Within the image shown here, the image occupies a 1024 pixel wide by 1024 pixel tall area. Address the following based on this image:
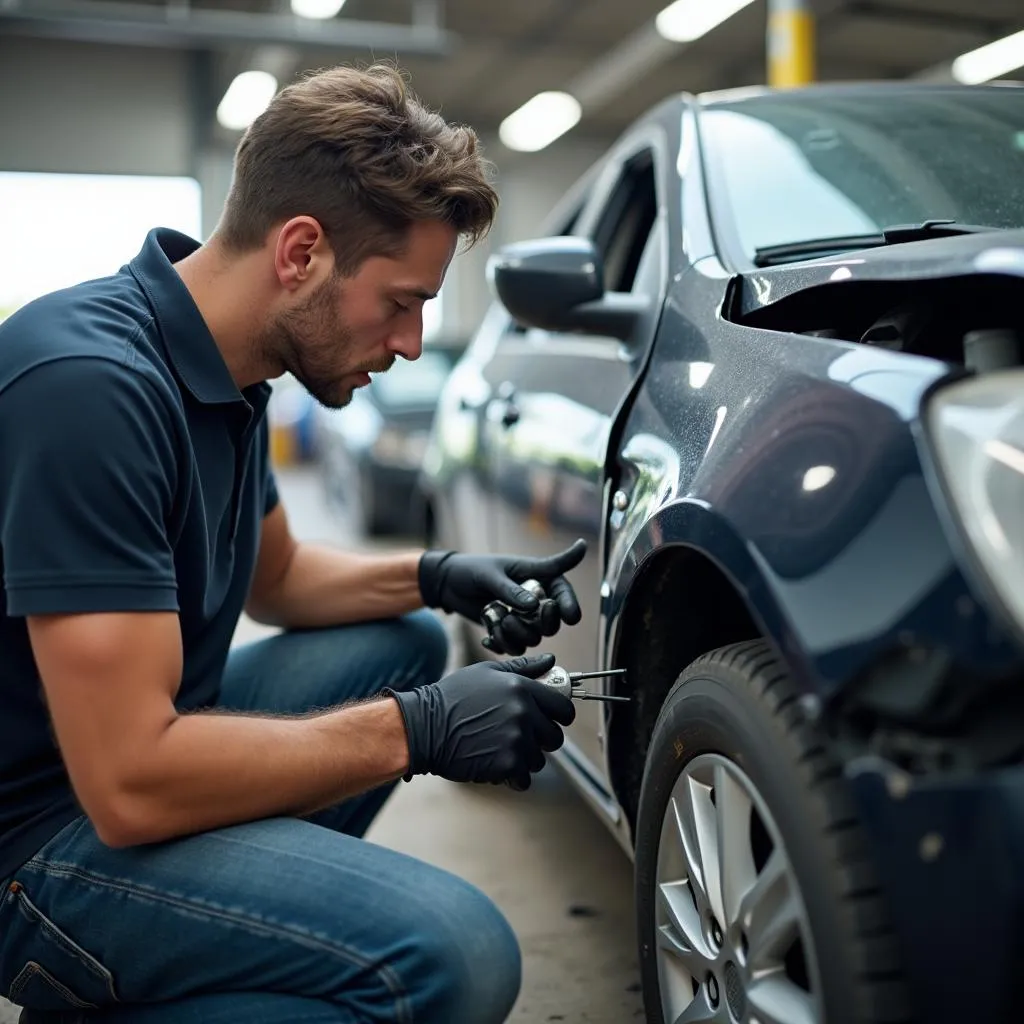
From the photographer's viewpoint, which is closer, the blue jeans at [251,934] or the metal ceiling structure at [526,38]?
the blue jeans at [251,934]

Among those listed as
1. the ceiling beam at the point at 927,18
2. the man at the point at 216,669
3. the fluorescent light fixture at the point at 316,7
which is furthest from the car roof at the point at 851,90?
the ceiling beam at the point at 927,18

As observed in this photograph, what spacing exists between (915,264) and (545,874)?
1.54m

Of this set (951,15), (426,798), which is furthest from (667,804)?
(951,15)

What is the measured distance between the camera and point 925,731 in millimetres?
834

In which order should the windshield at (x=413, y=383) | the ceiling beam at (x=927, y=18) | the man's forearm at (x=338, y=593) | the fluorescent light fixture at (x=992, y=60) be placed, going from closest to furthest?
the man's forearm at (x=338, y=593) → the windshield at (x=413, y=383) → the ceiling beam at (x=927, y=18) → the fluorescent light fixture at (x=992, y=60)

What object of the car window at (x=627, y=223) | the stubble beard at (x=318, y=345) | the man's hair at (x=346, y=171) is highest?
the man's hair at (x=346, y=171)

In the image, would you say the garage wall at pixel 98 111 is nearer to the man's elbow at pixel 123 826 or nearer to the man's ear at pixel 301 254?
the man's ear at pixel 301 254

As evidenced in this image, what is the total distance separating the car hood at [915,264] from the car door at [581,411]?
37 cm

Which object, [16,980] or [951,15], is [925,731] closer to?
[16,980]

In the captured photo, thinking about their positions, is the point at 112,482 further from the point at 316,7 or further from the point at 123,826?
the point at 316,7

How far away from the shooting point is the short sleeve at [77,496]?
3.89ft

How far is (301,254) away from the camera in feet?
4.75

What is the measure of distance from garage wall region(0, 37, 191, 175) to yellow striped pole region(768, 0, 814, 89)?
787cm

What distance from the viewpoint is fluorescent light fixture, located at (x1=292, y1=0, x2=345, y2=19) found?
967cm
